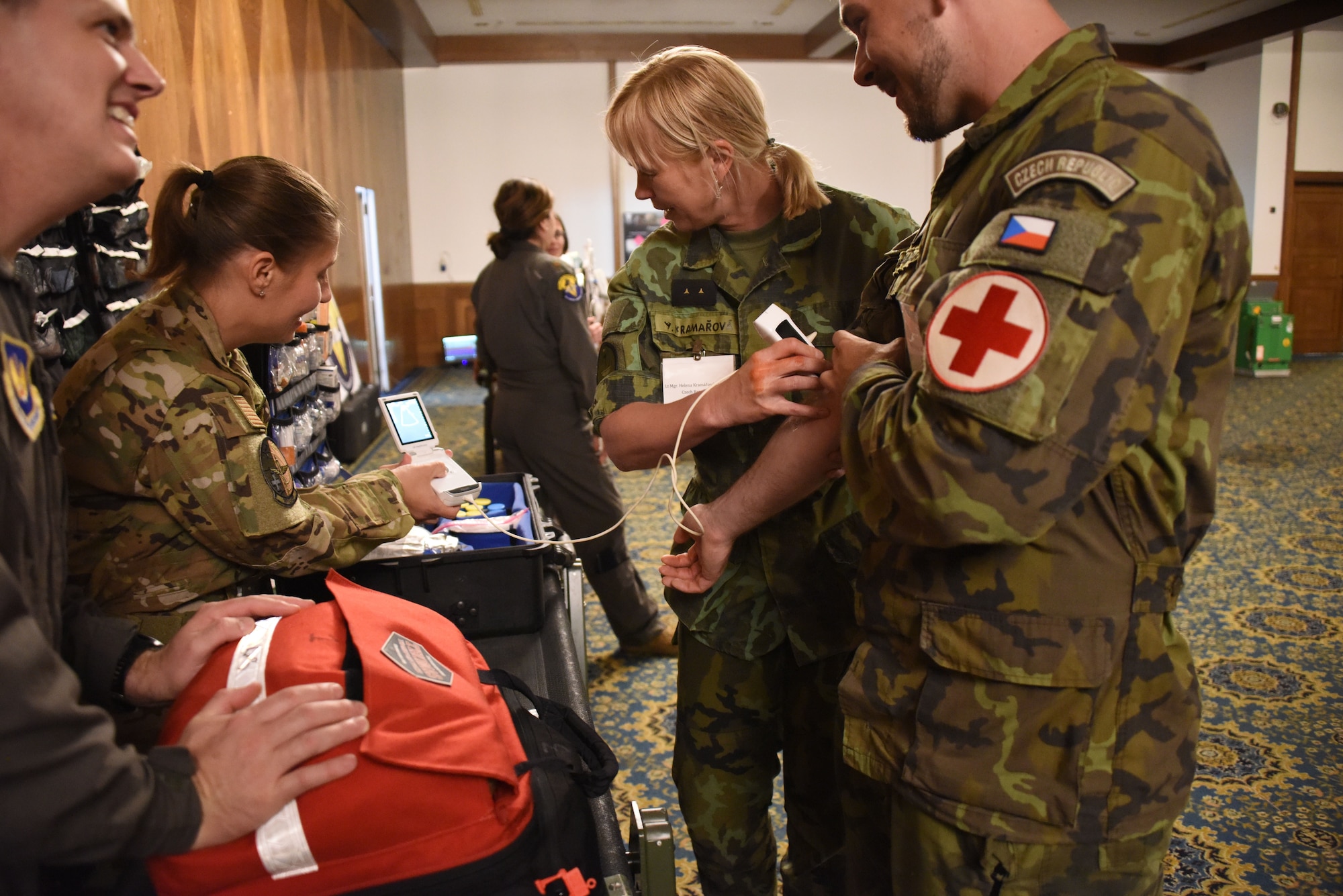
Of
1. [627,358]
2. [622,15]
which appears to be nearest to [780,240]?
[627,358]

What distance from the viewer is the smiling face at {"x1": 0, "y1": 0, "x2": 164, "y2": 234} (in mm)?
821

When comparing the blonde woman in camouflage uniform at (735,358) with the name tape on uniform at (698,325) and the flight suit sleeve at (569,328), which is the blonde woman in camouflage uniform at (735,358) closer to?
the name tape on uniform at (698,325)

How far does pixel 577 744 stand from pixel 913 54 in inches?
35.7

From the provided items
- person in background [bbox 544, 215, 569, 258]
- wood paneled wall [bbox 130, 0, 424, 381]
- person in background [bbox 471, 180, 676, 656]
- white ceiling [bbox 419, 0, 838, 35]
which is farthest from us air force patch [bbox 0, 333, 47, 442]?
white ceiling [bbox 419, 0, 838, 35]

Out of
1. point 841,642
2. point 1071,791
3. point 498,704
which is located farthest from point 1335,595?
point 498,704

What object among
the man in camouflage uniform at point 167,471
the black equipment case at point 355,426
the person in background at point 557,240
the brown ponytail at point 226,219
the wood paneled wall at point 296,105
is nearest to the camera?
the man in camouflage uniform at point 167,471

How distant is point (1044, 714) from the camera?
99 cm

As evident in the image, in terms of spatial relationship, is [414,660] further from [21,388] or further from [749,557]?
[749,557]

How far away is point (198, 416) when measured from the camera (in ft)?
4.20

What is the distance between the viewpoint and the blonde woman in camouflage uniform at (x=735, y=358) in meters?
1.50

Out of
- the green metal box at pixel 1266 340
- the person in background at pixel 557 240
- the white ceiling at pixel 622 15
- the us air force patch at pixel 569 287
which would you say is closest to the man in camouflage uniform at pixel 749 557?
the us air force patch at pixel 569 287

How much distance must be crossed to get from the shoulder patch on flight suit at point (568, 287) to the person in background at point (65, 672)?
2715 mm

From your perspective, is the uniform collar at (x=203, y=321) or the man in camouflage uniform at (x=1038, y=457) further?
the uniform collar at (x=203, y=321)

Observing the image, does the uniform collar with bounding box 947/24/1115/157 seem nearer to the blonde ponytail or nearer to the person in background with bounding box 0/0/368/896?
the blonde ponytail
